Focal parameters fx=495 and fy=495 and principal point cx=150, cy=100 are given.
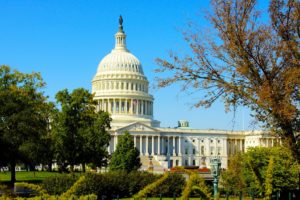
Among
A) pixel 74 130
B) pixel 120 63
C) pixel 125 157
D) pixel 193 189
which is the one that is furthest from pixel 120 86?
pixel 193 189

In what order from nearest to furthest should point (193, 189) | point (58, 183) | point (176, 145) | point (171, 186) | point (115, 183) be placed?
point (193, 189), point (58, 183), point (115, 183), point (171, 186), point (176, 145)

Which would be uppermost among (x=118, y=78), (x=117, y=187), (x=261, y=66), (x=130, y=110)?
(x=118, y=78)

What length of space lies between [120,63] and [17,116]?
98.7 meters

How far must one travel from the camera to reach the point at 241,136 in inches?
6270

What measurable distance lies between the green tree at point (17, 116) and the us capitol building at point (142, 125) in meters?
79.2

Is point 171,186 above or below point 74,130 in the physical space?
below

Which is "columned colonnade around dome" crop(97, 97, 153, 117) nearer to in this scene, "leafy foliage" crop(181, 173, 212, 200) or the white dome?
the white dome

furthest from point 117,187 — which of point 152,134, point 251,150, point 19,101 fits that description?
point 152,134

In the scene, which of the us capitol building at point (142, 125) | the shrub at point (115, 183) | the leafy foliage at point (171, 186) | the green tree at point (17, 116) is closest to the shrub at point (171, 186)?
the leafy foliage at point (171, 186)

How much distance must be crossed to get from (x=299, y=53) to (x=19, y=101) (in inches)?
1800

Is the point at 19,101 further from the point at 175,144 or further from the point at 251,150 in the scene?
the point at 175,144

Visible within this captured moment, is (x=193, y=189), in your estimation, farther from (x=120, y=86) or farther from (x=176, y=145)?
(x=176, y=145)

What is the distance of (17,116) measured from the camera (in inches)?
2120

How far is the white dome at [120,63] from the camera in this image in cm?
15112
